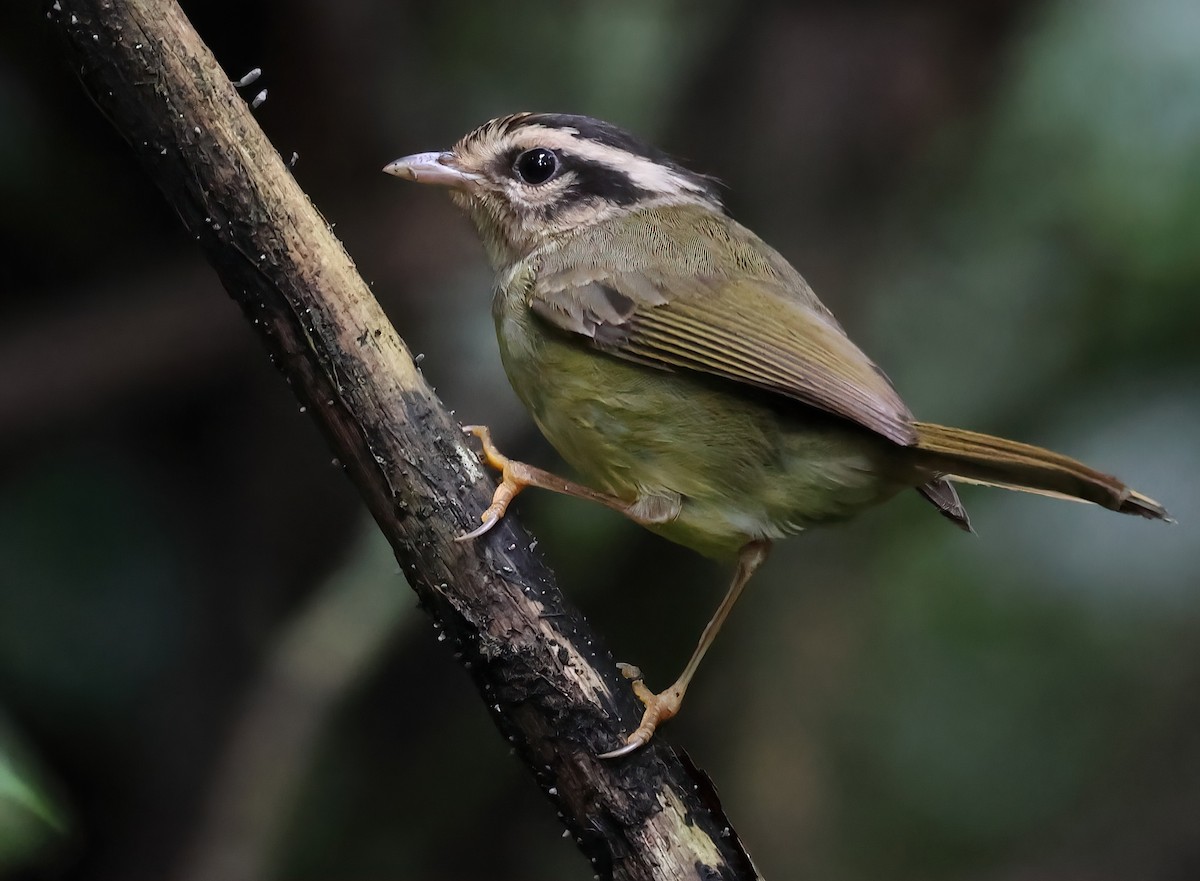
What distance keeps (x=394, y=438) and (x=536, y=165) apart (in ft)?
3.88

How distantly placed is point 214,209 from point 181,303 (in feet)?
7.41

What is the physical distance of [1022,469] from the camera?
2.34 metres

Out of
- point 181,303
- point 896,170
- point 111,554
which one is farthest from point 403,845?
point 896,170

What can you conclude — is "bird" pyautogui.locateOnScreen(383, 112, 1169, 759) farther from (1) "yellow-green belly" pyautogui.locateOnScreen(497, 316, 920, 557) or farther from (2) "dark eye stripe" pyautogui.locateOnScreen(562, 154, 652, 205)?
(2) "dark eye stripe" pyautogui.locateOnScreen(562, 154, 652, 205)

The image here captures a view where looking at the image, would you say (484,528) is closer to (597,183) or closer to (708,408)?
(708,408)

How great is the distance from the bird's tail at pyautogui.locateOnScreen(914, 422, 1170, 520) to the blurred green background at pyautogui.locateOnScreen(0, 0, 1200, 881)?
1.70 m

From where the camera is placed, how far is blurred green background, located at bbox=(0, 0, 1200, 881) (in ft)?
12.8

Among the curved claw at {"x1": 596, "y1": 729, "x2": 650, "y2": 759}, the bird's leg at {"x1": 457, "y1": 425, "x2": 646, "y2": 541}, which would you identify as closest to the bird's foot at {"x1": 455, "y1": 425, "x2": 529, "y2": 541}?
the bird's leg at {"x1": 457, "y1": 425, "x2": 646, "y2": 541}

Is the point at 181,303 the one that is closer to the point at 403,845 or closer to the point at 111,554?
the point at 111,554

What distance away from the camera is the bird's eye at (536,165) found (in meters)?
3.02

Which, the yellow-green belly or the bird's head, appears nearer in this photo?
the yellow-green belly

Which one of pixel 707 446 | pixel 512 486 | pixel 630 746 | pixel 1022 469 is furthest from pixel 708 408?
pixel 630 746

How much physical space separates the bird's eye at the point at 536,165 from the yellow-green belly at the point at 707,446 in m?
0.54

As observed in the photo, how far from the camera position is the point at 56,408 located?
3.90 meters
